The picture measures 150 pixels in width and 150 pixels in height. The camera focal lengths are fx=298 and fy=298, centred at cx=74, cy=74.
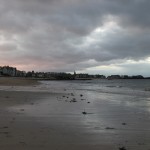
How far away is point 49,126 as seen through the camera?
1018cm

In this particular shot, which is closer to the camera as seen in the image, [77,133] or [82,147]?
[82,147]

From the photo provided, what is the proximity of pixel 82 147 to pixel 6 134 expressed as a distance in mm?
2476

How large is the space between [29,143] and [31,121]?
11.7 feet

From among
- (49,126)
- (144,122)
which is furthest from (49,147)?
(144,122)

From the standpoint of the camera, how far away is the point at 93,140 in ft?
26.8

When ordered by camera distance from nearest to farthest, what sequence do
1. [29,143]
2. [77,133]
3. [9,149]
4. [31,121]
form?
[9,149] → [29,143] → [77,133] → [31,121]

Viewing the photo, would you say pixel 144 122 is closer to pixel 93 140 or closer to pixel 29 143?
pixel 93 140

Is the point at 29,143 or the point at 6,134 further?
the point at 6,134

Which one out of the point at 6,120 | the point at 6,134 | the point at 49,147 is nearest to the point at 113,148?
the point at 49,147

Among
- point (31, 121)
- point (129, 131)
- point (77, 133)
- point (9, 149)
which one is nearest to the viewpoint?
point (9, 149)

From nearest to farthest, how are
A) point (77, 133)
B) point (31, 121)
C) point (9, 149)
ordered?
point (9, 149)
point (77, 133)
point (31, 121)

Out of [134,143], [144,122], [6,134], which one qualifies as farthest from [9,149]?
[144,122]

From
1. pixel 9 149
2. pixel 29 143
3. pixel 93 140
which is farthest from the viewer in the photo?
pixel 93 140

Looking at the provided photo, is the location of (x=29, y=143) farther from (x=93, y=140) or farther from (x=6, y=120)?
(x=6, y=120)
